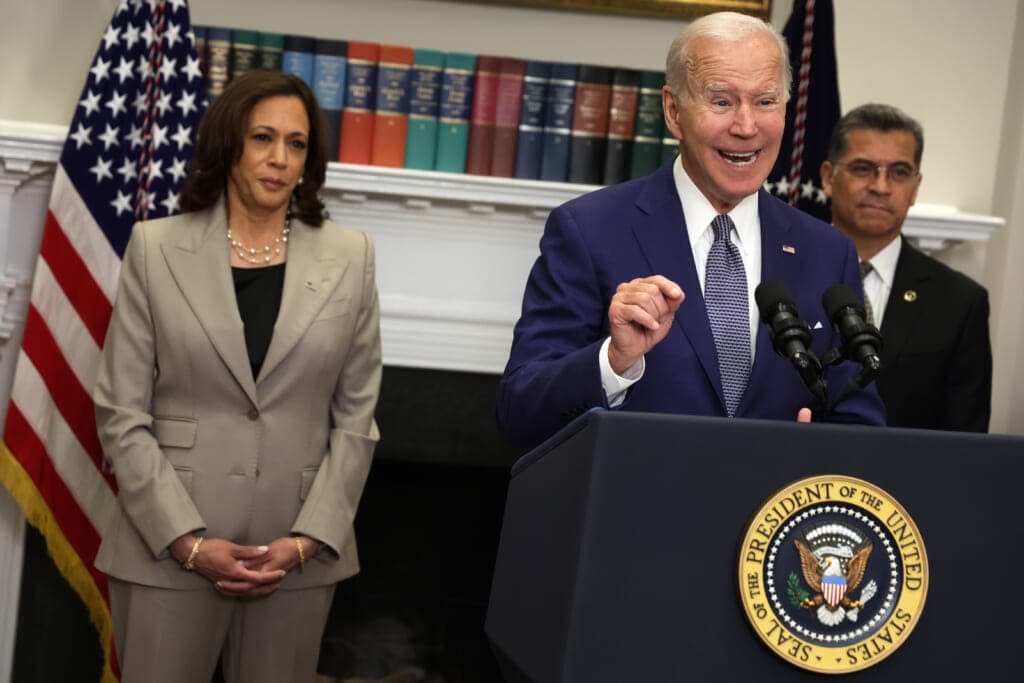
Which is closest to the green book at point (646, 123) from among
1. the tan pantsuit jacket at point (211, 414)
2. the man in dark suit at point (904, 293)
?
the man in dark suit at point (904, 293)

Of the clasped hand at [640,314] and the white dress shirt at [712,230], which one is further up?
the white dress shirt at [712,230]

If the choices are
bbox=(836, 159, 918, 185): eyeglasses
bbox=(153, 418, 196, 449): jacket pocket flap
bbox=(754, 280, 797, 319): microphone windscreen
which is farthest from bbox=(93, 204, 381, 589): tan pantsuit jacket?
bbox=(754, 280, 797, 319): microphone windscreen

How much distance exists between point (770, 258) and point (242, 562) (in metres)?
1.56

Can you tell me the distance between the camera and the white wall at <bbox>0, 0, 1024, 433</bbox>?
426 cm

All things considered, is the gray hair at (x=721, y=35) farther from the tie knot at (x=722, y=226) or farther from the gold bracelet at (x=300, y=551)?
the gold bracelet at (x=300, y=551)

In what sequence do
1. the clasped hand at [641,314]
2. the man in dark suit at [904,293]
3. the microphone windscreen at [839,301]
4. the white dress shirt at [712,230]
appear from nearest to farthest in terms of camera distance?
1. the clasped hand at [641,314]
2. the microphone windscreen at [839,301]
3. the white dress shirt at [712,230]
4. the man in dark suit at [904,293]

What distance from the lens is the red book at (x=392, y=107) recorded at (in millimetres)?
4027

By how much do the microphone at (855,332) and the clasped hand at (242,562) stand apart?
1734 mm

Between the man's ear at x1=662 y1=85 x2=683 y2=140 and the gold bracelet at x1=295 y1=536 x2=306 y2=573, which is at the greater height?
the man's ear at x1=662 y1=85 x2=683 y2=140

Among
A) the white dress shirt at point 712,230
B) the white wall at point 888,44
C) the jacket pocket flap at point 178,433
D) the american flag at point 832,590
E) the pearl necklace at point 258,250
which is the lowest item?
the jacket pocket flap at point 178,433

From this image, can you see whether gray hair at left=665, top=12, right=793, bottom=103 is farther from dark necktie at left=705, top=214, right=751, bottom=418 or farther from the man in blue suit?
dark necktie at left=705, top=214, right=751, bottom=418

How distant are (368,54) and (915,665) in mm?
2999

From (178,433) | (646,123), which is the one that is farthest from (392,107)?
(178,433)

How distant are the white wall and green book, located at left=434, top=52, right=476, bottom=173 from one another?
259 millimetres
